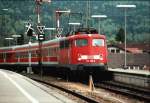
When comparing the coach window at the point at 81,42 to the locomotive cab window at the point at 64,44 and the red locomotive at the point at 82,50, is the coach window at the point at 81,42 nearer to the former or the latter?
the red locomotive at the point at 82,50

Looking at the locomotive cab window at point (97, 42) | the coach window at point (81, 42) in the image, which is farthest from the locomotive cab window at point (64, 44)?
the locomotive cab window at point (97, 42)

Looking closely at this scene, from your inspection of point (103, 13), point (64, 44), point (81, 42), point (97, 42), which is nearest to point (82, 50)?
point (81, 42)

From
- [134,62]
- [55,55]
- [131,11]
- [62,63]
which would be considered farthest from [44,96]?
[131,11]

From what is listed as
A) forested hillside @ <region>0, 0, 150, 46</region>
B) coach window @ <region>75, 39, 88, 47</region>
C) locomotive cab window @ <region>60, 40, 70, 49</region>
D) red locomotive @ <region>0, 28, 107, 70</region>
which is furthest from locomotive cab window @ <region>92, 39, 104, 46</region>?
forested hillside @ <region>0, 0, 150, 46</region>

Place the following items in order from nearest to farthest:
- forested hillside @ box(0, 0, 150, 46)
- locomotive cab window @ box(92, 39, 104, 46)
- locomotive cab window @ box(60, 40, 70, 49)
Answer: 1. locomotive cab window @ box(92, 39, 104, 46)
2. locomotive cab window @ box(60, 40, 70, 49)
3. forested hillside @ box(0, 0, 150, 46)

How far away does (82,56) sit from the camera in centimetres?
3709

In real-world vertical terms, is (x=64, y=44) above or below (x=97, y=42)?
below

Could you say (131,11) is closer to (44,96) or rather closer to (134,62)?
(134,62)

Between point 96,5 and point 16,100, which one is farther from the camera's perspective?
point 96,5

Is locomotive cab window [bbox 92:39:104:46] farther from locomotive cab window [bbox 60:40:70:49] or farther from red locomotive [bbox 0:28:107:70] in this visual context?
locomotive cab window [bbox 60:40:70:49]

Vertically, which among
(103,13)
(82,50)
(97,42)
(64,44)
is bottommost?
(82,50)

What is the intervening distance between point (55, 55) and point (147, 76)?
46.7 feet

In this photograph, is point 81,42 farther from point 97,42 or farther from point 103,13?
point 103,13

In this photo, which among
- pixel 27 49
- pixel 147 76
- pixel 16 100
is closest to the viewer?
pixel 16 100
